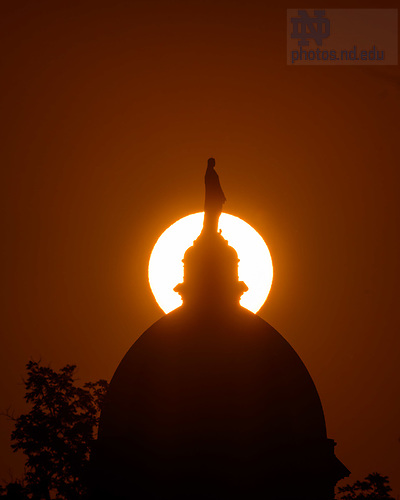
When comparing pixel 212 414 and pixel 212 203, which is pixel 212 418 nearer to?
pixel 212 414

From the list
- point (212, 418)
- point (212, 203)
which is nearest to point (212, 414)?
point (212, 418)

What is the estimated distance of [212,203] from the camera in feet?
84.1

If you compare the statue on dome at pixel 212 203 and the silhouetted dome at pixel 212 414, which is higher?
the statue on dome at pixel 212 203

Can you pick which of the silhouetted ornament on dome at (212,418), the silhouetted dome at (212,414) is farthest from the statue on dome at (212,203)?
the silhouetted dome at (212,414)

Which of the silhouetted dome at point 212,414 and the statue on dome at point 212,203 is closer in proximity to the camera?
the silhouetted dome at point 212,414

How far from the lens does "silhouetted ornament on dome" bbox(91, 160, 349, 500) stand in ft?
67.7

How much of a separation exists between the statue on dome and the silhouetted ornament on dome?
2.52 meters

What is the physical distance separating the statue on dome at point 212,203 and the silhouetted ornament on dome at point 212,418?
2515 millimetres

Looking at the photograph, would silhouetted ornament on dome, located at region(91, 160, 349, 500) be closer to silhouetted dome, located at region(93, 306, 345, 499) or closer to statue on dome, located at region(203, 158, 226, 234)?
silhouetted dome, located at region(93, 306, 345, 499)

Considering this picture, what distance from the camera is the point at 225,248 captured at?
24672 millimetres

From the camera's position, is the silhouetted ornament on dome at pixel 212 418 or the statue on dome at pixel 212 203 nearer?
the silhouetted ornament on dome at pixel 212 418

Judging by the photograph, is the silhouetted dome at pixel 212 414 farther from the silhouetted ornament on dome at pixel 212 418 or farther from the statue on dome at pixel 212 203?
the statue on dome at pixel 212 203

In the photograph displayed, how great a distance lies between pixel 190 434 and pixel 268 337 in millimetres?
3304

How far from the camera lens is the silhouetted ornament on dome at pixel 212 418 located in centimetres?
2064
